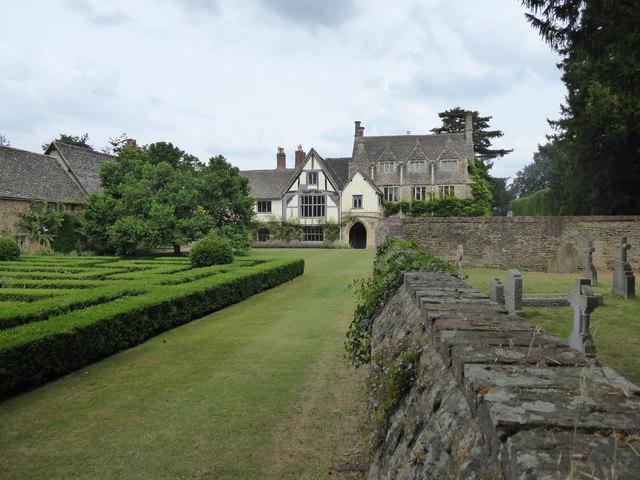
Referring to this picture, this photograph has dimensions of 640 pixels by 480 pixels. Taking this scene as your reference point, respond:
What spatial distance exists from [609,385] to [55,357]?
25.8ft

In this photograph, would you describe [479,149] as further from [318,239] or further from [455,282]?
[455,282]

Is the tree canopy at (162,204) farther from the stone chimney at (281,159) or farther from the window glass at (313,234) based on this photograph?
the stone chimney at (281,159)

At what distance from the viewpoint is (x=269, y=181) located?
165 ft

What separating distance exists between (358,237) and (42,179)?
29.6 meters

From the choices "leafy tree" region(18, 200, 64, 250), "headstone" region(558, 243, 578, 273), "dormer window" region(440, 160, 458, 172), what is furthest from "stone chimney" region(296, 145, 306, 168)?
"headstone" region(558, 243, 578, 273)

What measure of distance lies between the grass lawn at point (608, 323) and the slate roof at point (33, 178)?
101ft

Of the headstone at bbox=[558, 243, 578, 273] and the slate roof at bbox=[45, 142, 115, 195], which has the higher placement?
the slate roof at bbox=[45, 142, 115, 195]

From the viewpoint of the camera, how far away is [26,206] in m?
30.9

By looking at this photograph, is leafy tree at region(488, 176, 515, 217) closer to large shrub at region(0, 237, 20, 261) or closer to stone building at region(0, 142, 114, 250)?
stone building at region(0, 142, 114, 250)

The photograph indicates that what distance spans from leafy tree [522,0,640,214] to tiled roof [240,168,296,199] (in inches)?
1073

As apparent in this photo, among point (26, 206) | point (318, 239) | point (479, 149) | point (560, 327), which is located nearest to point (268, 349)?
point (560, 327)

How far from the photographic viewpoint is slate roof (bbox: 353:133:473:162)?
45.0m

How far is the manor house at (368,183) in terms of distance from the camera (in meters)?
44.4

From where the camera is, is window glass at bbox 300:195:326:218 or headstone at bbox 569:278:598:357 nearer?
headstone at bbox 569:278:598:357
